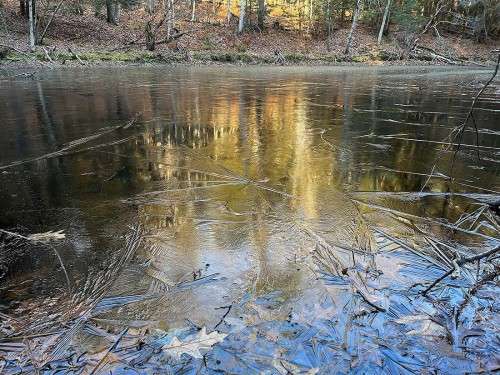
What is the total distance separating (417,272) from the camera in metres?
2.81

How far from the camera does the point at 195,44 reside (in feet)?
92.6

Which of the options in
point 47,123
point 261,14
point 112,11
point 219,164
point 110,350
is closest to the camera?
point 110,350

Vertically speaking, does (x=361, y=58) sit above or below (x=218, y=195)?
above

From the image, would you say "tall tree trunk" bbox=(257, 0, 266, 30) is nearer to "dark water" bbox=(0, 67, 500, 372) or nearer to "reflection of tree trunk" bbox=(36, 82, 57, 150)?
"reflection of tree trunk" bbox=(36, 82, 57, 150)

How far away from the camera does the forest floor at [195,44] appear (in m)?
21.6

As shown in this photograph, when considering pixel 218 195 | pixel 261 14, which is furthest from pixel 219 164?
pixel 261 14

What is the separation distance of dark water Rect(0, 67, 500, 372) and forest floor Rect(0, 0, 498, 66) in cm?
1387

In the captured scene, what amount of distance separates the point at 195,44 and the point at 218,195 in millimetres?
26187

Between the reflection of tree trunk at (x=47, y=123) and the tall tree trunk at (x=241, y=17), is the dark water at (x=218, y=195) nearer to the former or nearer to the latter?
the reflection of tree trunk at (x=47, y=123)

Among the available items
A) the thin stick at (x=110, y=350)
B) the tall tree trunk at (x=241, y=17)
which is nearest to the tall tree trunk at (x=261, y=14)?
the tall tree trunk at (x=241, y=17)

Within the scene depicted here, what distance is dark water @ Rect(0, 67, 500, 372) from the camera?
266 cm

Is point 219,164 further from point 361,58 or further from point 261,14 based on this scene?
point 261,14

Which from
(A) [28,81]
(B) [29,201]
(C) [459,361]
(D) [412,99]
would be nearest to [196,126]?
(B) [29,201]

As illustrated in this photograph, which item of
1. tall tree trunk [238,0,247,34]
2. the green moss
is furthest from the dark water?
tall tree trunk [238,0,247,34]
